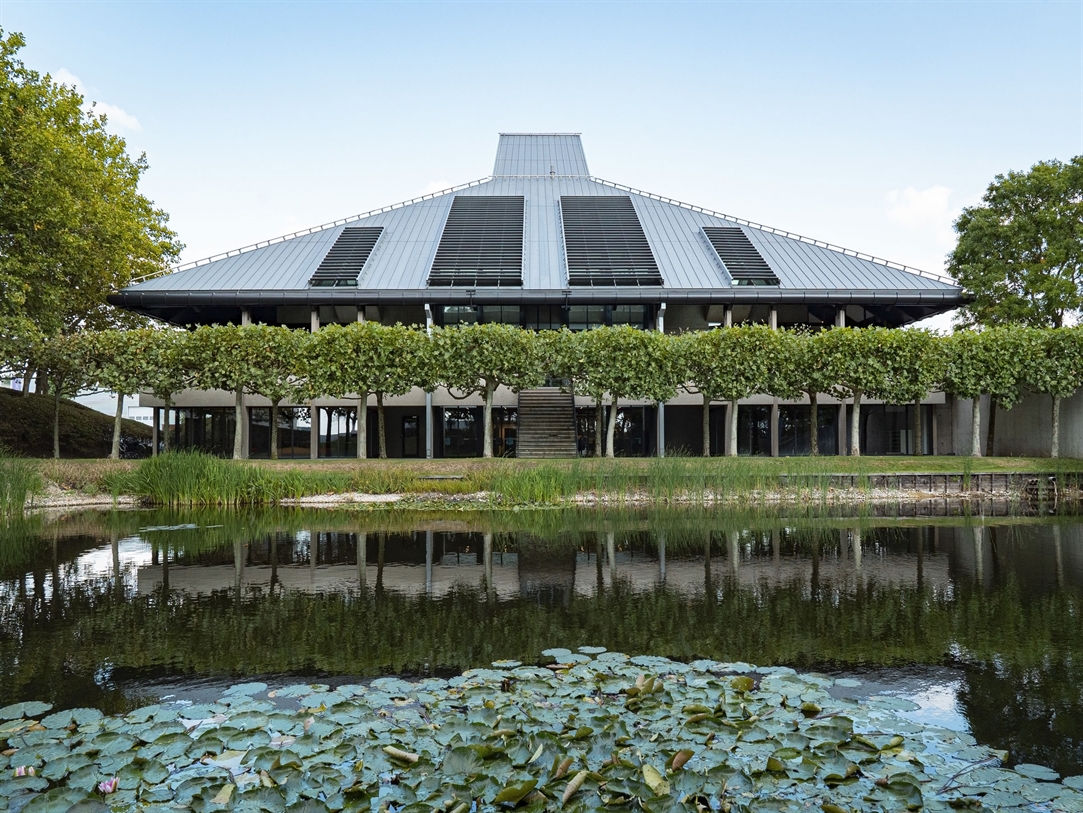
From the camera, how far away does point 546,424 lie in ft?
83.3

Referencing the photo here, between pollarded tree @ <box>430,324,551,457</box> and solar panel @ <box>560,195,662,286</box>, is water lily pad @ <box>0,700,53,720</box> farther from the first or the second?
solar panel @ <box>560,195,662,286</box>

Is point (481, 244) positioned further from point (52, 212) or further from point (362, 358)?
point (52, 212)

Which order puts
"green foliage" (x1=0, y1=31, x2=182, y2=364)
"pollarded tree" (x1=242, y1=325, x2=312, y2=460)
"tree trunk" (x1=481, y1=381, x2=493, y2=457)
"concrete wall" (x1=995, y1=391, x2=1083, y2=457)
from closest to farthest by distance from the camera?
"green foliage" (x1=0, y1=31, x2=182, y2=364) → "pollarded tree" (x1=242, y1=325, x2=312, y2=460) → "tree trunk" (x1=481, y1=381, x2=493, y2=457) → "concrete wall" (x1=995, y1=391, x2=1083, y2=457)

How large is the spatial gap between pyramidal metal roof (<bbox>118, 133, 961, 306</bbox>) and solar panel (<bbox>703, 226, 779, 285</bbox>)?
28cm

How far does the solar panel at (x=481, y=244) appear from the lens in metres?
26.1

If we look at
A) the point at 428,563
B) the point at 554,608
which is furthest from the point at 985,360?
the point at 554,608

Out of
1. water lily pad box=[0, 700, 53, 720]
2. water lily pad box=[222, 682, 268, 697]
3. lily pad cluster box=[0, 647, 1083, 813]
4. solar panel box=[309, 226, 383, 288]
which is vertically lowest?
water lily pad box=[222, 682, 268, 697]

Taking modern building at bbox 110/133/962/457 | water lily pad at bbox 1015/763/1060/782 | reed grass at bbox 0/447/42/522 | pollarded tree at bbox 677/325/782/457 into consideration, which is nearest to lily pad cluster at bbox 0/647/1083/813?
water lily pad at bbox 1015/763/1060/782

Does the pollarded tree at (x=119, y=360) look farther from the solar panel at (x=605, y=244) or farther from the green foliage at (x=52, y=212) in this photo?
the solar panel at (x=605, y=244)

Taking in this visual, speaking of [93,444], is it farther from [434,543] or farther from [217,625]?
[217,625]

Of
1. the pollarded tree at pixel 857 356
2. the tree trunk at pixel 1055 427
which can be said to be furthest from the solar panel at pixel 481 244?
the tree trunk at pixel 1055 427

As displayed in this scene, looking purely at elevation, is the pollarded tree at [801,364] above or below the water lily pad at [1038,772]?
above

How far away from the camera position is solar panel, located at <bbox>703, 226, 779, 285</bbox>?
2625 cm

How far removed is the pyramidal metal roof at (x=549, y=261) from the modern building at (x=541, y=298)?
3.6 inches
